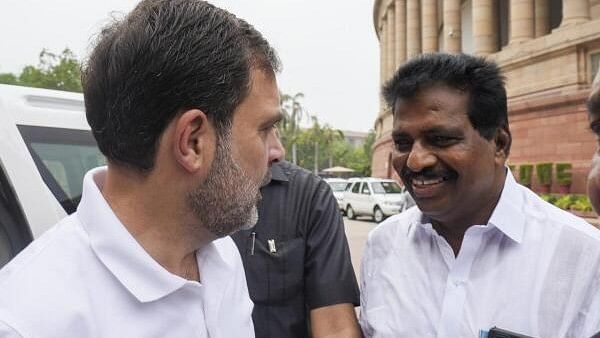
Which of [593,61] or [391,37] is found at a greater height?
[391,37]

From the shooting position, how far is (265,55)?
4.89ft

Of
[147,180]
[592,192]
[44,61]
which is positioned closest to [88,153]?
[147,180]

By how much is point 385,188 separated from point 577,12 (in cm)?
843

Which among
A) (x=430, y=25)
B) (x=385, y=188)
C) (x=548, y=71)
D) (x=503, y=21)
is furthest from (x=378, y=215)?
(x=430, y=25)

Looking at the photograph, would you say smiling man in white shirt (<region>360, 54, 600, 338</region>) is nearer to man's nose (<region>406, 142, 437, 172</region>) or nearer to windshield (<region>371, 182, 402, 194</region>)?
man's nose (<region>406, 142, 437, 172</region>)

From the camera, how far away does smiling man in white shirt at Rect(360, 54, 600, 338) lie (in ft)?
6.11

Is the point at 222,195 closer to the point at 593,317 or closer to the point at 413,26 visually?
the point at 593,317

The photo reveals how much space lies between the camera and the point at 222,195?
56.0 inches

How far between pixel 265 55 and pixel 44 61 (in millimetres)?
29418

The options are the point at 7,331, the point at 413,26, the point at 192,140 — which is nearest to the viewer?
the point at 7,331

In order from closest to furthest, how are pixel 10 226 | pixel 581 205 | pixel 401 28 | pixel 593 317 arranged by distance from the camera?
pixel 593 317 < pixel 10 226 < pixel 581 205 < pixel 401 28

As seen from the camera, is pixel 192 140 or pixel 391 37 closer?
pixel 192 140

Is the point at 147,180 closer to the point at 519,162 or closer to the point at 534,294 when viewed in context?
the point at 534,294

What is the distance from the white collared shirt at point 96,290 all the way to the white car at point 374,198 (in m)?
18.4
